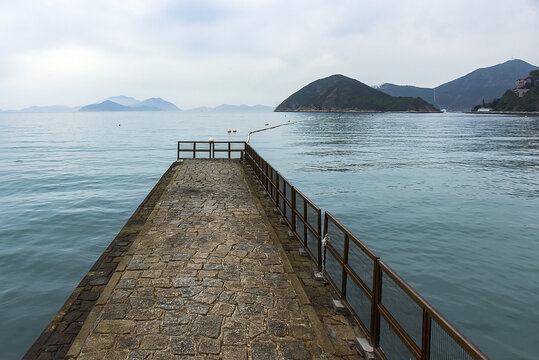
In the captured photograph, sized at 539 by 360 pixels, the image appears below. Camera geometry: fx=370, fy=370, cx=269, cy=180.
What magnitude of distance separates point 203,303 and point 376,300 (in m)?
2.86

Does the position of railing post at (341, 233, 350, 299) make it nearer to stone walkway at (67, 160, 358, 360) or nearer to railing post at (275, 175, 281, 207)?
stone walkway at (67, 160, 358, 360)

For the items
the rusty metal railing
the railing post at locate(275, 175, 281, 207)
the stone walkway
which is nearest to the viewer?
the rusty metal railing

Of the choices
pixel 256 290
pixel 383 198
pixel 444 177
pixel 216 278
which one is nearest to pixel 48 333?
pixel 216 278

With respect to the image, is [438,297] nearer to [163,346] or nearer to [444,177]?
[163,346]

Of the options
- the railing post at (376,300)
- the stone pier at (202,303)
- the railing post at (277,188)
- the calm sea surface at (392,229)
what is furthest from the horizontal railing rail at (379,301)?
the calm sea surface at (392,229)

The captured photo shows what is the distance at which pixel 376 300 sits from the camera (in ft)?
16.1

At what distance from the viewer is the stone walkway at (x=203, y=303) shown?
5035mm

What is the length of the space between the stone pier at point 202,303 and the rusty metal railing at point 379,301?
1.13ft

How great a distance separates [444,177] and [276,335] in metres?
27.3

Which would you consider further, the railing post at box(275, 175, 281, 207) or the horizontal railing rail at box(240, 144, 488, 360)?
the railing post at box(275, 175, 281, 207)

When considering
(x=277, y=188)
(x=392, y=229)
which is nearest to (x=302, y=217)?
(x=277, y=188)

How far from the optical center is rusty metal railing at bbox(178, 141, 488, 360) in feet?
12.0

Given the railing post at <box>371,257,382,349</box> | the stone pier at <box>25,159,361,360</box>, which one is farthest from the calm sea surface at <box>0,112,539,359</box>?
the railing post at <box>371,257,382,349</box>

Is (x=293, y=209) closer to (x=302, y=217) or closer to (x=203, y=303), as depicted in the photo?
(x=302, y=217)
